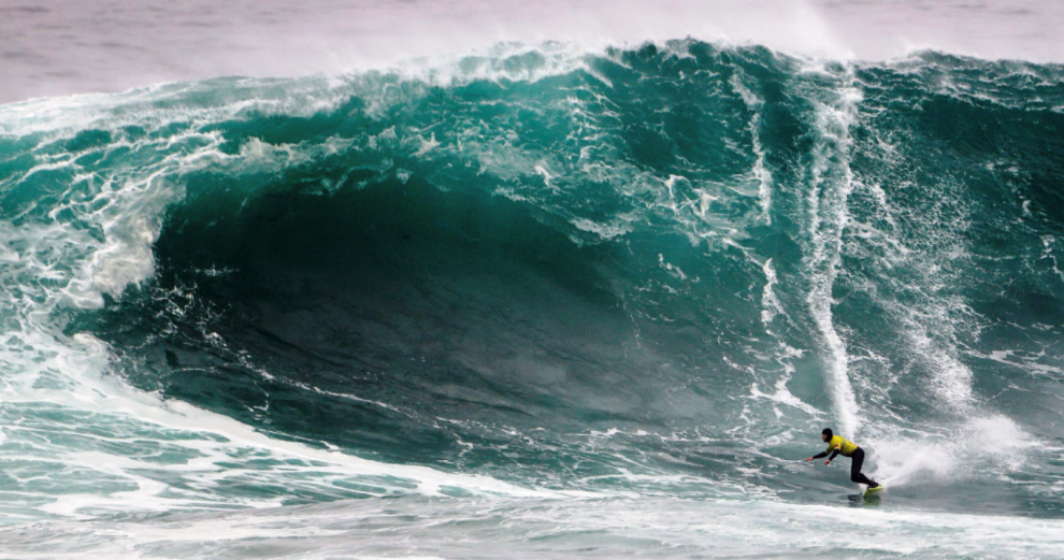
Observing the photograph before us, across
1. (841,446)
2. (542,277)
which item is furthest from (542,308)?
(841,446)

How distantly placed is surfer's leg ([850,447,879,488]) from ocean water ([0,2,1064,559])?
26cm

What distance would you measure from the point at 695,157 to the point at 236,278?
9.37 meters

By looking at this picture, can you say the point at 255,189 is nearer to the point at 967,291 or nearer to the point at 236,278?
the point at 236,278

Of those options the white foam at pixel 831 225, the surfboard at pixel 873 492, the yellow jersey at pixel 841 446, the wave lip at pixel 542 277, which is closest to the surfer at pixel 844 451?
the yellow jersey at pixel 841 446

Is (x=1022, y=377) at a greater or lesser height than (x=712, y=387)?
greater

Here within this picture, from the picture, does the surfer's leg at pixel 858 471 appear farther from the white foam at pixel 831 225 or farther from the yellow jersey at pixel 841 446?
the white foam at pixel 831 225

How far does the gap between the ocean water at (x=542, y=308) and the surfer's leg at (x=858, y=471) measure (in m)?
0.26

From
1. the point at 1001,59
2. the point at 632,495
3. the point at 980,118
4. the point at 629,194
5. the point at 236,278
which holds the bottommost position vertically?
the point at 632,495

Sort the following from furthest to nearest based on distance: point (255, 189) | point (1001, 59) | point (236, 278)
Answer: point (1001, 59), point (255, 189), point (236, 278)

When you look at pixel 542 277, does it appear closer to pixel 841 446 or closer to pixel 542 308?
pixel 542 308

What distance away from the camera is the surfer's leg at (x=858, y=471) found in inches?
407

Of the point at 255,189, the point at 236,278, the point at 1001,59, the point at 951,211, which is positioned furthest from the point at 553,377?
the point at 1001,59

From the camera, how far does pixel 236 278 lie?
14.1 metres

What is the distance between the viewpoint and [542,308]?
550 inches
